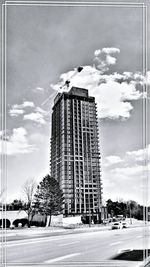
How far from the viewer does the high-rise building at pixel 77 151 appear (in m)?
3.38

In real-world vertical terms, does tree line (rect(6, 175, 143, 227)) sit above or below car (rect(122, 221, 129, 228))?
above

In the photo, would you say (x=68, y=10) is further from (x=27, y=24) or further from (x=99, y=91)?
(x=99, y=91)

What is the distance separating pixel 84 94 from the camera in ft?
11.5

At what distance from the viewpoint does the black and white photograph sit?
3227 mm

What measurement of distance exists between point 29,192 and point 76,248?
65 centimetres

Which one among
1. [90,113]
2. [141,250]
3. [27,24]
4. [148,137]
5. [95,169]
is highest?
[27,24]

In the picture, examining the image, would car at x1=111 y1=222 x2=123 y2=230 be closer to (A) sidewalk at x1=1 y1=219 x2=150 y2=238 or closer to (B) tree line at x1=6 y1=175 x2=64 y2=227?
(A) sidewalk at x1=1 y1=219 x2=150 y2=238

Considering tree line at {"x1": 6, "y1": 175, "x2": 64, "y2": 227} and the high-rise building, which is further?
the high-rise building

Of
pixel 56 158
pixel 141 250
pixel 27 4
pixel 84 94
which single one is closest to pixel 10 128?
pixel 56 158

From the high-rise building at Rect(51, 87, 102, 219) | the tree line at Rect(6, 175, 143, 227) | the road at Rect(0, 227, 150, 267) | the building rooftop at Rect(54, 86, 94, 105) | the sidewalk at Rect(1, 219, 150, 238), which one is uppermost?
the building rooftop at Rect(54, 86, 94, 105)

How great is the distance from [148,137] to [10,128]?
1.25 m

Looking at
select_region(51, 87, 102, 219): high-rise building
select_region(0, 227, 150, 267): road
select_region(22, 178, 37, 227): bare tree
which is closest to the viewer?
select_region(0, 227, 150, 267): road

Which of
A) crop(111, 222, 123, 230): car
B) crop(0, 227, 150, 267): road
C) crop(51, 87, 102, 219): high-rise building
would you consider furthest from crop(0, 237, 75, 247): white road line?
crop(111, 222, 123, 230): car

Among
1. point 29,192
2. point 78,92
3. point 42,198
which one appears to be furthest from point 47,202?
point 78,92
